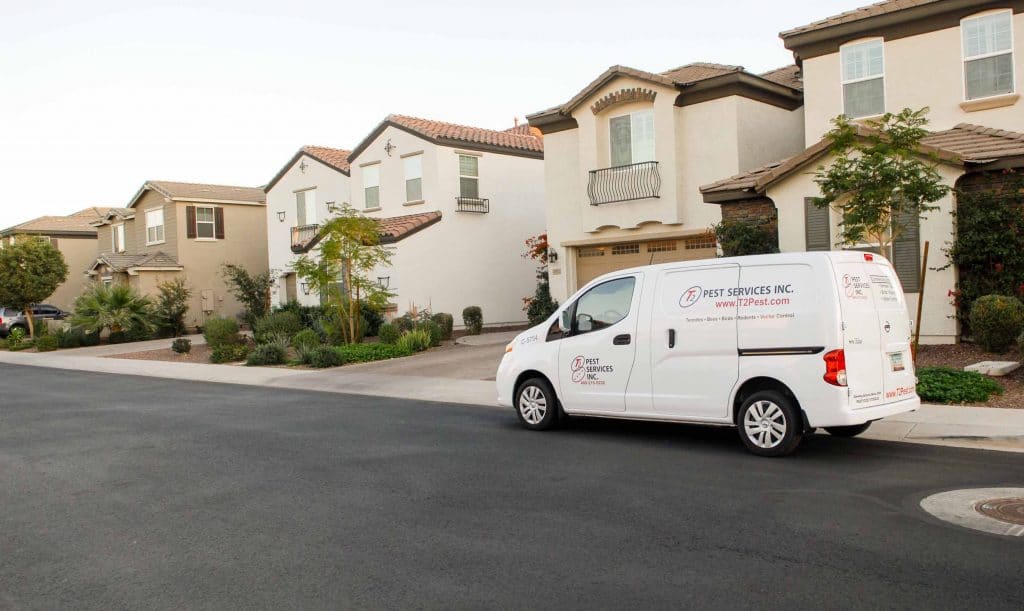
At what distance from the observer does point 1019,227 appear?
14.7m

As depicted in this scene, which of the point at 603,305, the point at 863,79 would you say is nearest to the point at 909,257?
the point at 863,79

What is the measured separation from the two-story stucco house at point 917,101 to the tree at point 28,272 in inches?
1158

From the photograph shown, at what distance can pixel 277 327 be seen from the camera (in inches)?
1040

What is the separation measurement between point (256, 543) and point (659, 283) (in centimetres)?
536

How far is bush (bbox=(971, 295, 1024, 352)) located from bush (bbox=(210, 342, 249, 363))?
58.3 ft

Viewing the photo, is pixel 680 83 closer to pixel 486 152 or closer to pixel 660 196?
pixel 660 196

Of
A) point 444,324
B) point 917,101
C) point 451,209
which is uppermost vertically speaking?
point 917,101

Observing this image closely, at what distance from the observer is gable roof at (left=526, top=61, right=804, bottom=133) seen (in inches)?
817

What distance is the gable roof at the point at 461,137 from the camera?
2884 centimetres

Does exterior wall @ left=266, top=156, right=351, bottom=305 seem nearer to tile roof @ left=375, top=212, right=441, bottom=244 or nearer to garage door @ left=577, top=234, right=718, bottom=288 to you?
tile roof @ left=375, top=212, right=441, bottom=244

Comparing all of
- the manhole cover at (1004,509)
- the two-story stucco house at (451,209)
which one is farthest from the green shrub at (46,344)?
the manhole cover at (1004,509)

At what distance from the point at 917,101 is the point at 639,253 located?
7.78m

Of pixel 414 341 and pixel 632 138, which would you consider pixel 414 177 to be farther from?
pixel 632 138

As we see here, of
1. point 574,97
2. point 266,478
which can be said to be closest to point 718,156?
point 574,97
